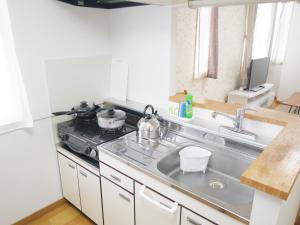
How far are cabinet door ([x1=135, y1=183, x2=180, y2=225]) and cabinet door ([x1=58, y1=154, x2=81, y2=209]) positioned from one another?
29.5 inches

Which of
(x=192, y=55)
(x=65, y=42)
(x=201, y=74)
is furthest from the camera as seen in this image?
(x=201, y=74)

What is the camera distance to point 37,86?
185 centimetres

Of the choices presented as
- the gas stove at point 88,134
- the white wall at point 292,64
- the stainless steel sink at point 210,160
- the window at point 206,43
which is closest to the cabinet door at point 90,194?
the gas stove at point 88,134

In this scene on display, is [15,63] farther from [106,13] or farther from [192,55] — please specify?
[192,55]

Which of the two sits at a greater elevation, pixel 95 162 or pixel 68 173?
pixel 95 162

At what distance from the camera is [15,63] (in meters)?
1.65

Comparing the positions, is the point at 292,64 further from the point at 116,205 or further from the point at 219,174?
the point at 116,205

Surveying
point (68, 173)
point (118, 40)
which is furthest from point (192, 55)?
point (68, 173)

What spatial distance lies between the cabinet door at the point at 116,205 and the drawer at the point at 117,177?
37 mm

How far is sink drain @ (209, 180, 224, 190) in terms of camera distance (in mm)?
1455

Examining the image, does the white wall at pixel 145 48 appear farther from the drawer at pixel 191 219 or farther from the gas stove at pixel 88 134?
the drawer at pixel 191 219

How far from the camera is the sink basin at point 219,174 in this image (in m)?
1.40

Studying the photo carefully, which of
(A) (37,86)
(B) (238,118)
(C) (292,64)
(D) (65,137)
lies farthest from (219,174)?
(C) (292,64)

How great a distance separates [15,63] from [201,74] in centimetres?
181
